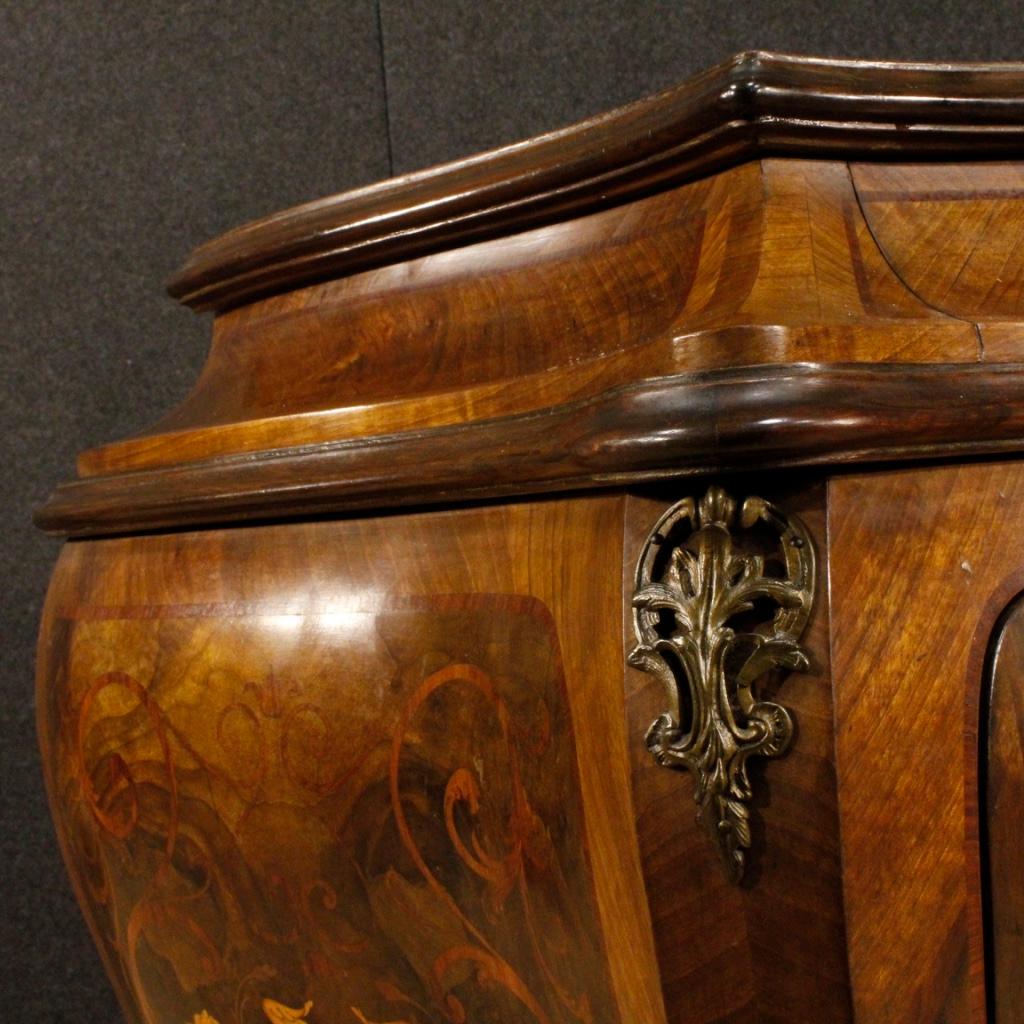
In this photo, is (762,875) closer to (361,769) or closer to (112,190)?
(361,769)

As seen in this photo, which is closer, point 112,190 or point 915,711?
point 915,711

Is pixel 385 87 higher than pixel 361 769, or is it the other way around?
pixel 385 87

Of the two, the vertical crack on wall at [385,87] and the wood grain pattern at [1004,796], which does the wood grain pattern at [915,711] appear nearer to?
the wood grain pattern at [1004,796]

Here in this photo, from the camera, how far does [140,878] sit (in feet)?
2.17

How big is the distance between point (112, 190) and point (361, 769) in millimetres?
990

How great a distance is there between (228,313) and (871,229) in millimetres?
364

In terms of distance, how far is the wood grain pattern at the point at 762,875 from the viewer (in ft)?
1.31

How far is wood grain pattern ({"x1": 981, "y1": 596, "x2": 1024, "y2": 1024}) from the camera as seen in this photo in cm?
42

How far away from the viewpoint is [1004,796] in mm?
418

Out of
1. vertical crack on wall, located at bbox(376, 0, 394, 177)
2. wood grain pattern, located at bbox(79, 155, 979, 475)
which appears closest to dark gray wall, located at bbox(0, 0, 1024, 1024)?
vertical crack on wall, located at bbox(376, 0, 394, 177)

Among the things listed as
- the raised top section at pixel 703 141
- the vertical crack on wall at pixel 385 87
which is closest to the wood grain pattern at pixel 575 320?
the raised top section at pixel 703 141

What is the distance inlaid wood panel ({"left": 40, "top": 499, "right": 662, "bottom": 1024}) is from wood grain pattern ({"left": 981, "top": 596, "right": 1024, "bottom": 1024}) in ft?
0.33

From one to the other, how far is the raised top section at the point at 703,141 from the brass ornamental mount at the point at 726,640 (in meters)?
0.13

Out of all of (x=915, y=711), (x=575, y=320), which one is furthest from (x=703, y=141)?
(x=915, y=711)
